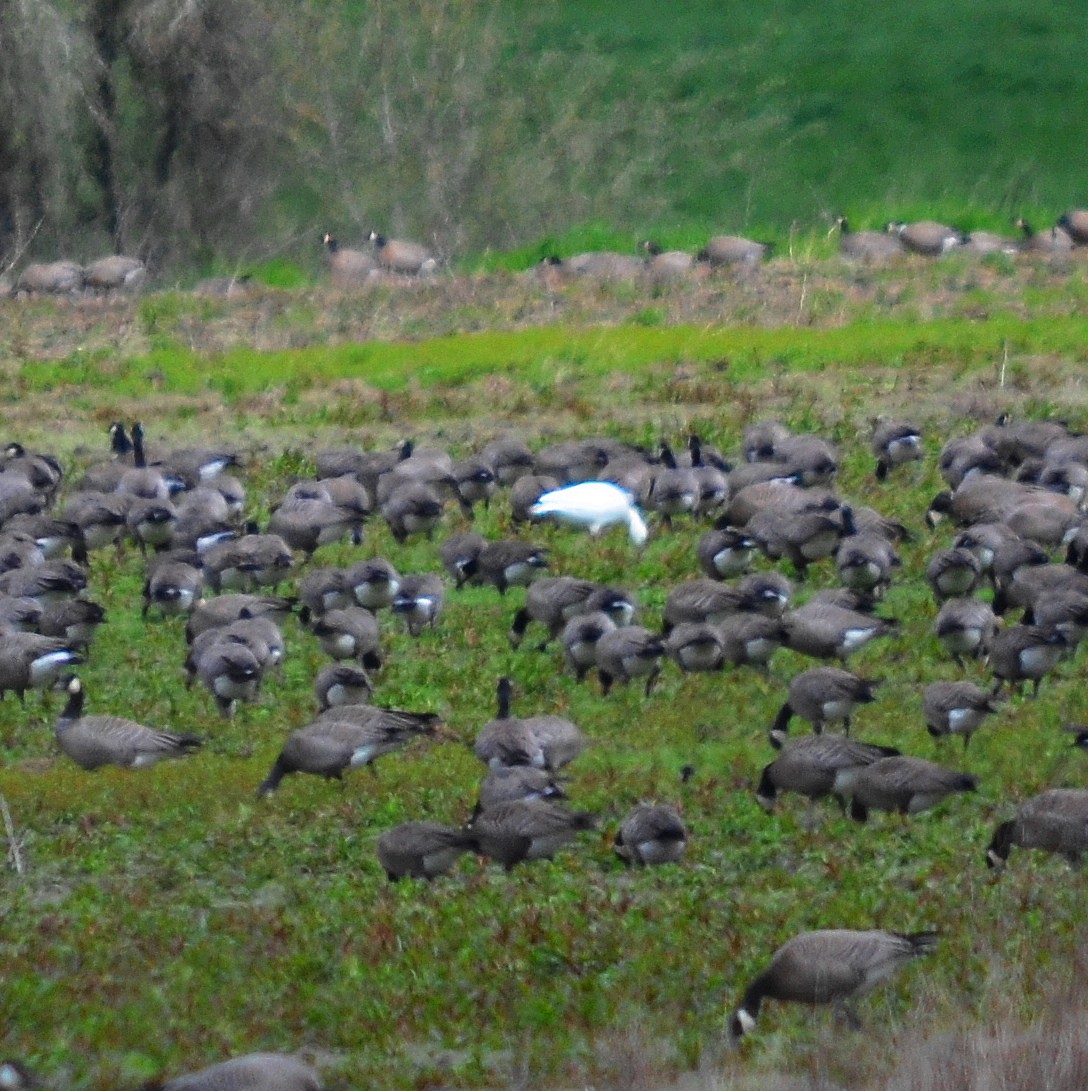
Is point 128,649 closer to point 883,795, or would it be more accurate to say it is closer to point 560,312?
point 883,795

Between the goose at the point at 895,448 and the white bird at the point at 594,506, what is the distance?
358cm

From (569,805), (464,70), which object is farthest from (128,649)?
(464,70)

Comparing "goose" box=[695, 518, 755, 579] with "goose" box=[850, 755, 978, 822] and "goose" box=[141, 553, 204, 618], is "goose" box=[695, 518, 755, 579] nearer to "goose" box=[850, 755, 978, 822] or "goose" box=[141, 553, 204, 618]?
"goose" box=[141, 553, 204, 618]

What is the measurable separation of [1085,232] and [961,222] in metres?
2.33

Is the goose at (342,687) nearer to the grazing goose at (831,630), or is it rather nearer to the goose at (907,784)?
the grazing goose at (831,630)

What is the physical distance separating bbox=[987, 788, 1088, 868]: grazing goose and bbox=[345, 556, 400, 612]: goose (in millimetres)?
6421

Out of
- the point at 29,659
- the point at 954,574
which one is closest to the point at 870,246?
the point at 954,574

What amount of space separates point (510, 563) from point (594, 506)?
871 mm

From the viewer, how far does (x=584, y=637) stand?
14.0m

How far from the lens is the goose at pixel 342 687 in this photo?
1327 cm

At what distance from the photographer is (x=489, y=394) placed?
24797 millimetres

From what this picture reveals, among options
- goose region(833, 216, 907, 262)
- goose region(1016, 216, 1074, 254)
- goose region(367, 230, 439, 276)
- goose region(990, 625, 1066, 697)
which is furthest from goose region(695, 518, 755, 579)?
goose region(367, 230, 439, 276)

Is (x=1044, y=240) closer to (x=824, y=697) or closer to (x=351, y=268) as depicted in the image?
(x=351, y=268)

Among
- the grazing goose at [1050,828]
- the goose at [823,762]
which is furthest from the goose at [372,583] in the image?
the grazing goose at [1050,828]
